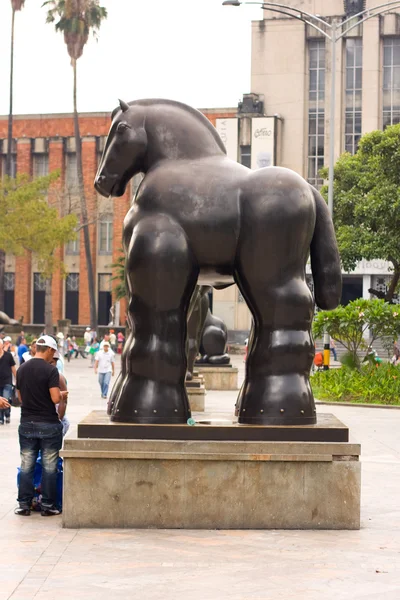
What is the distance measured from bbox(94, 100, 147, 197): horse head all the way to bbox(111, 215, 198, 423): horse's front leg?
0.73m

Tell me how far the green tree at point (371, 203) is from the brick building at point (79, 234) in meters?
28.8

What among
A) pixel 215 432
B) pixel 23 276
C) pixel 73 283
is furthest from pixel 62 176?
pixel 215 432

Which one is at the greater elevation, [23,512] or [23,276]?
[23,276]

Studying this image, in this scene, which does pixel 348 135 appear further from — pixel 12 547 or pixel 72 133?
pixel 12 547

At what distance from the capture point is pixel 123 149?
905 cm

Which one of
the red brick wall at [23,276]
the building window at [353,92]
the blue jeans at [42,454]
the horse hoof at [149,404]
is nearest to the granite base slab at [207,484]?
the horse hoof at [149,404]

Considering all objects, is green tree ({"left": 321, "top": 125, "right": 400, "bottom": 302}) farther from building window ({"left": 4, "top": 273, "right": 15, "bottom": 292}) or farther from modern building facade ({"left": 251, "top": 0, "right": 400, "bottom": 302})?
building window ({"left": 4, "top": 273, "right": 15, "bottom": 292})

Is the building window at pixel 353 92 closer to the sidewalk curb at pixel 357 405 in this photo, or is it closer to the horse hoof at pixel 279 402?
the sidewalk curb at pixel 357 405

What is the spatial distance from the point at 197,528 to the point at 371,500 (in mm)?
2211

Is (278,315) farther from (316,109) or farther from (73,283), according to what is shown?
(73,283)

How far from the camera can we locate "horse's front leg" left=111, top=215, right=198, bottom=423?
8.46 m

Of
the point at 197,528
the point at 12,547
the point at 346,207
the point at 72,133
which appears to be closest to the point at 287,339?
the point at 197,528

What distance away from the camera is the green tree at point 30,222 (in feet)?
158

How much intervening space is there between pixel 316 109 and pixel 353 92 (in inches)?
91.0
